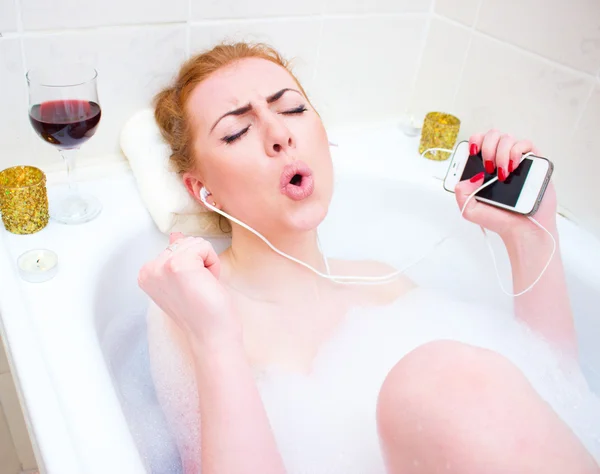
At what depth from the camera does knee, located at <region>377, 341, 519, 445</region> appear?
79 cm

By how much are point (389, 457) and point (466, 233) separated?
2.40 ft

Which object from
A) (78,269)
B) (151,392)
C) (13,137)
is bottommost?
(151,392)

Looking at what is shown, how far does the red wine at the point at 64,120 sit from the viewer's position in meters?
0.99

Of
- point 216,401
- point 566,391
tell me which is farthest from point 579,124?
point 216,401

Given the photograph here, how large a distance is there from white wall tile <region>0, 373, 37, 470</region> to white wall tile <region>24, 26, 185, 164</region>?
21.3 inches

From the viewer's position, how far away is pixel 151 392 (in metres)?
1.10

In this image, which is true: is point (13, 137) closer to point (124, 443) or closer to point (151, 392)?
point (151, 392)

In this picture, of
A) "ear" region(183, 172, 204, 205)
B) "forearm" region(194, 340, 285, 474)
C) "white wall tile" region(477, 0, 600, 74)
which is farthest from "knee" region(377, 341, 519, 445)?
"white wall tile" region(477, 0, 600, 74)

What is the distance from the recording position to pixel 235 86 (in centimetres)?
108

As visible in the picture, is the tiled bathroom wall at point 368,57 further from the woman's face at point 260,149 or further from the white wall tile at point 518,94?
the woman's face at point 260,149

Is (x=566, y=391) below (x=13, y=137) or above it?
below

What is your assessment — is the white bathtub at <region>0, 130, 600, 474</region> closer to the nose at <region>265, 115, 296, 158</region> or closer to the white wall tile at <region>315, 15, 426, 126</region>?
the white wall tile at <region>315, 15, 426, 126</region>

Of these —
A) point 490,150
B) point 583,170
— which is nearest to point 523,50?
point 583,170

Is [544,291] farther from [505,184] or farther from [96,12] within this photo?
[96,12]
